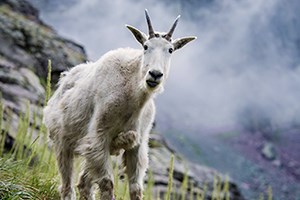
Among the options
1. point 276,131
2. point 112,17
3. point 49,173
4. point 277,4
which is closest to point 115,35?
point 112,17

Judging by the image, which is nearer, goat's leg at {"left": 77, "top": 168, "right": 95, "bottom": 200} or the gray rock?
goat's leg at {"left": 77, "top": 168, "right": 95, "bottom": 200}

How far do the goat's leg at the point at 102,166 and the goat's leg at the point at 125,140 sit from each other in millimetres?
85

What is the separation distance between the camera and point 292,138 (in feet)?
123

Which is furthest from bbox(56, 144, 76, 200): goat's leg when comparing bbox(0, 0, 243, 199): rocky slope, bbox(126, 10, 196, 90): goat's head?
bbox(0, 0, 243, 199): rocky slope

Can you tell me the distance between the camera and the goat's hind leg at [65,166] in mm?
5426

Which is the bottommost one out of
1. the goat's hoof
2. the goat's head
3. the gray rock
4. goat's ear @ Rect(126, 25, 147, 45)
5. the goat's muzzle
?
the goat's hoof

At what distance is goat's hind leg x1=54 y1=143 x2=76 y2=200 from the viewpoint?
543 centimetres

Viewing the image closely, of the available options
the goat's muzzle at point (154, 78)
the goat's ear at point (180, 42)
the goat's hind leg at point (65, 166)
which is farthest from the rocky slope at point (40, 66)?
the goat's muzzle at point (154, 78)

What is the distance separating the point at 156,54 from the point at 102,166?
45.9 inches

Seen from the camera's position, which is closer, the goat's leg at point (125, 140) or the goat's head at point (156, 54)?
the goat's head at point (156, 54)

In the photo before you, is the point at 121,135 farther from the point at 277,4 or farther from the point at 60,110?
the point at 277,4

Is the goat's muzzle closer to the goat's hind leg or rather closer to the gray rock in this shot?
the goat's hind leg

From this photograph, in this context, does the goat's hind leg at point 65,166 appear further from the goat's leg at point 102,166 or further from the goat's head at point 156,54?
the goat's head at point 156,54

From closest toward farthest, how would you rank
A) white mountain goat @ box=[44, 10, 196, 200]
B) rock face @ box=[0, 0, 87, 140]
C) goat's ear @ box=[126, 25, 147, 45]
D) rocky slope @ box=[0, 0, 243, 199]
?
1. white mountain goat @ box=[44, 10, 196, 200]
2. goat's ear @ box=[126, 25, 147, 45]
3. rocky slope @ box=[0, 0, 243, 199]
4. rock face @ box=[0, 0, 87, 140]
